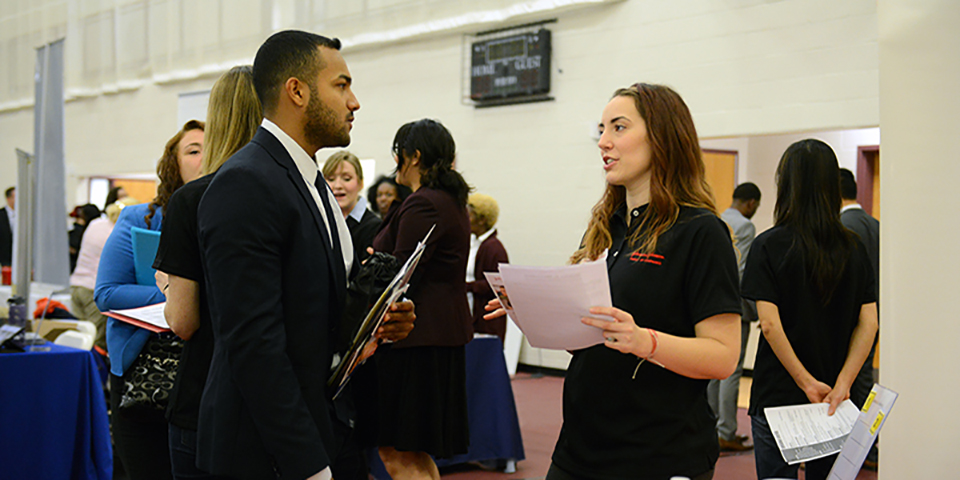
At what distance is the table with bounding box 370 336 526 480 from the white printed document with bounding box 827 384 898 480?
281 centimetres

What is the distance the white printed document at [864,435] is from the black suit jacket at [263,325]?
2.82 ft

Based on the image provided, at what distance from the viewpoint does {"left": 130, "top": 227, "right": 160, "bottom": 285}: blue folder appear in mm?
2102

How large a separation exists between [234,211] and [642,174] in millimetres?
851

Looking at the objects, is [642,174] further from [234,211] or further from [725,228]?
[234,211]

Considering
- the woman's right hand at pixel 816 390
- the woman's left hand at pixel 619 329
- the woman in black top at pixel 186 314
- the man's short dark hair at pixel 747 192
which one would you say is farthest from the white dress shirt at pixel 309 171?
the man's short dark hair at pixel 747 192

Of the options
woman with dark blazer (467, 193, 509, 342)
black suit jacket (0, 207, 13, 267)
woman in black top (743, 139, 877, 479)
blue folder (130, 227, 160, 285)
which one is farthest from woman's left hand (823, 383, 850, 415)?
black suit jacket (0, 207, 13, 267)

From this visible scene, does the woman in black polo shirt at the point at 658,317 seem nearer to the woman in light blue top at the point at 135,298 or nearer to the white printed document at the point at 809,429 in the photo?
the white printed document at the point at 809,429

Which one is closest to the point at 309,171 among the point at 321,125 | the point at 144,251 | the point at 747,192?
the point at 321,125

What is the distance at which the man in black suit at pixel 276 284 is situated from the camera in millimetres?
1264

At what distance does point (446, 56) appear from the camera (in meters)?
7.92

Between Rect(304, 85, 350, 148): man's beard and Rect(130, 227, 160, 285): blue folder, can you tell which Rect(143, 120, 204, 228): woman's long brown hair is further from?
Rect(304, 85, 350, 148): man's beard

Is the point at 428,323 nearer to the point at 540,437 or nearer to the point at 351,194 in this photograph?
the point at 351,194

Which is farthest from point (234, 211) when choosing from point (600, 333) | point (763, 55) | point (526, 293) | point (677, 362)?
point (763, 55)

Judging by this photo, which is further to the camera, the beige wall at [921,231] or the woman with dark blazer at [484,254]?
the woman with dark blazer at [484,254]
